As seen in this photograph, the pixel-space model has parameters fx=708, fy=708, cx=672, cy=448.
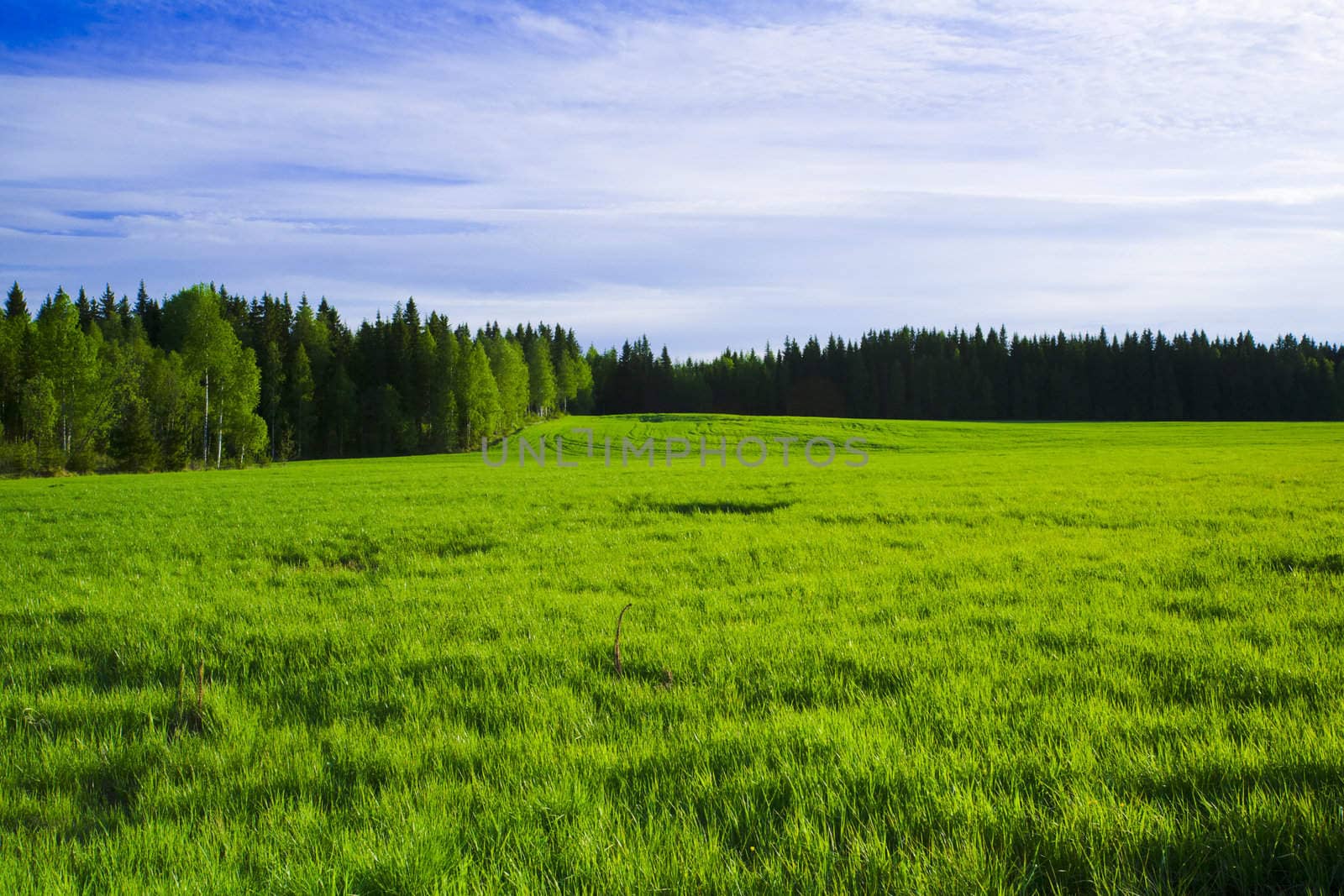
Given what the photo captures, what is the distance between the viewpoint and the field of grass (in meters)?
3.25

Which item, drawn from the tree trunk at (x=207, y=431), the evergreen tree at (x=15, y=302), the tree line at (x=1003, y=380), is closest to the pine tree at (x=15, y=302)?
the evergreen tree at (x=15, y=302)

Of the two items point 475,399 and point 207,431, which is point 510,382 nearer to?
point 475,399

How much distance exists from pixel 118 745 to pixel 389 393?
276 ft

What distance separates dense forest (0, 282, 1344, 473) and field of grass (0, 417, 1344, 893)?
2131 inches

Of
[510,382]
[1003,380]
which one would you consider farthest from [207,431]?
[1003,380]

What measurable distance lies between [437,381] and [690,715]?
8585 centimetres

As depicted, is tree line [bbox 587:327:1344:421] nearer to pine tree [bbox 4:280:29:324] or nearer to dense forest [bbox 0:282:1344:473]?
dense forest [bbox 0:282:1344:473]

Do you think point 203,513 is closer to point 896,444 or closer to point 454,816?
point 454,816

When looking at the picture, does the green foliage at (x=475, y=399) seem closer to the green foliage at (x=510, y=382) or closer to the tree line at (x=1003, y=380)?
the green foliage at (x=510, y=382)

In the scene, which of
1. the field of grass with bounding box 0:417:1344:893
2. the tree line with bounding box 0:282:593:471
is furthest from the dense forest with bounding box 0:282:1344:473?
the field of grass with bounding box 0:417:1344:893

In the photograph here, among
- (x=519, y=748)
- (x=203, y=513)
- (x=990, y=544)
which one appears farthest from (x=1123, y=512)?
(x=203, y=513)

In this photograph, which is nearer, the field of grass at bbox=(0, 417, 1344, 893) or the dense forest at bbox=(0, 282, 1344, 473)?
the field of grass at bbox=(0, 417, 1344, 893)

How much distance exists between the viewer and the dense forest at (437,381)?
182 ft

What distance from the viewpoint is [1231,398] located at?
398 feet
